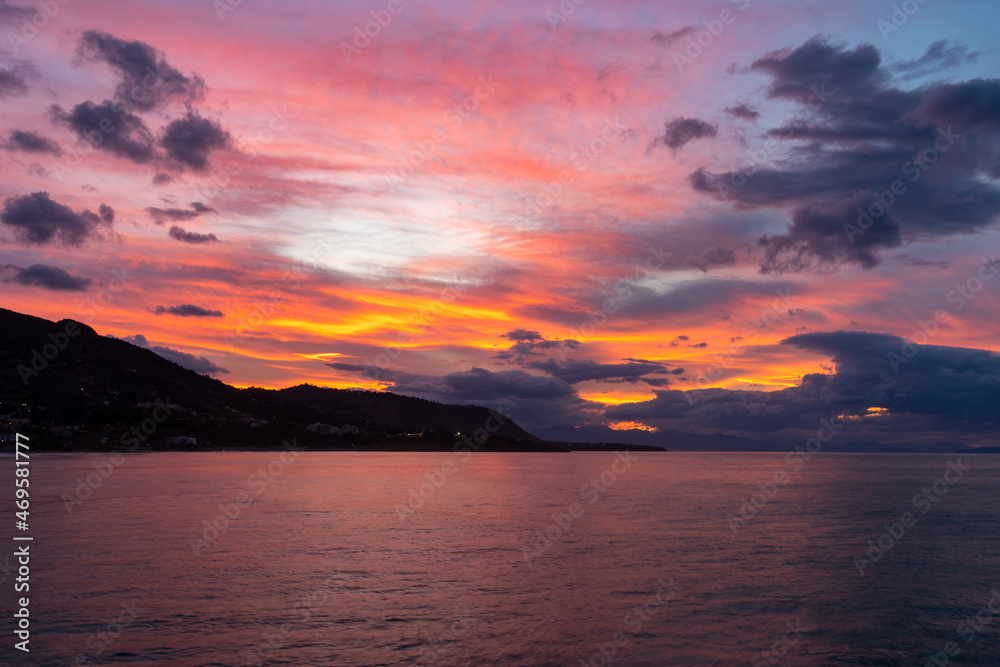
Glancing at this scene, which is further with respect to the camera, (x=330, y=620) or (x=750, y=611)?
(x=750, y=611)

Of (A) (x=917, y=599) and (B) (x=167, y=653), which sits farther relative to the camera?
(A) (x=917, y=599)

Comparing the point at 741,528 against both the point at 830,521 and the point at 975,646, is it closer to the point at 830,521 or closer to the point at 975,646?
the point at 830,521

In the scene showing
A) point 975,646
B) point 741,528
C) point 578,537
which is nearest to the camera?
point 975,646

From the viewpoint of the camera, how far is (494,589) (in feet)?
119

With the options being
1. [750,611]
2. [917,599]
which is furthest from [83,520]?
[917,599]

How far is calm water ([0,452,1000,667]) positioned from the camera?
26.2 m

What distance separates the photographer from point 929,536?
61938 millimetres

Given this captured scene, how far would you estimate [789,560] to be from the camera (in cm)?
4709

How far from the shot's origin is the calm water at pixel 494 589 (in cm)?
2623

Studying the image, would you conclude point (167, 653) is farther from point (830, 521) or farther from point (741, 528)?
point (830, 521)

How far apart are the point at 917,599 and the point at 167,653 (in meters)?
40.9

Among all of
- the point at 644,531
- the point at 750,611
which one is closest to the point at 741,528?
the point at 644,531

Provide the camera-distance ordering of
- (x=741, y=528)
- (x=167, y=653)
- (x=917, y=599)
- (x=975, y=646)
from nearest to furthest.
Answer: (x=167, y=653)
(x=975, y=646)
(x=917, y=599)
(x=741, y=528)

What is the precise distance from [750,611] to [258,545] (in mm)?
37464
